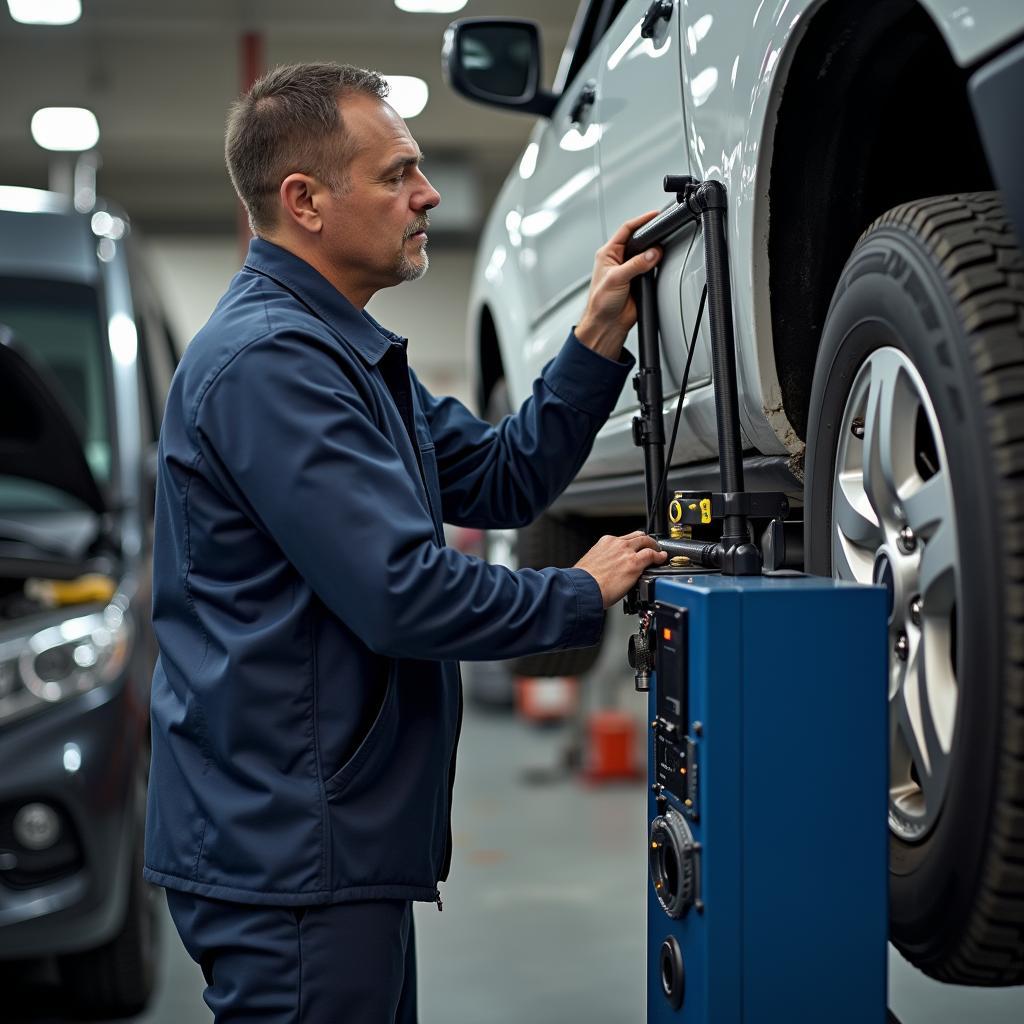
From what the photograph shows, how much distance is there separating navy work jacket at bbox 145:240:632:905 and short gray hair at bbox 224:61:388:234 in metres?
0.11

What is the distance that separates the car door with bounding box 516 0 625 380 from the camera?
2.12 metres

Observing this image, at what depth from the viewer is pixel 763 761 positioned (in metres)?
1.17

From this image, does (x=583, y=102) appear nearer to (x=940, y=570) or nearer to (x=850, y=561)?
(x=850, y=561)

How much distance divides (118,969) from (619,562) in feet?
7.06

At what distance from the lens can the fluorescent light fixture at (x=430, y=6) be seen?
6.78 meters

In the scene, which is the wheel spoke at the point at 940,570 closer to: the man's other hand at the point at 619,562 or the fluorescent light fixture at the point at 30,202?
the man's other hand at the point at 619,562

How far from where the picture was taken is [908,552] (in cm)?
120

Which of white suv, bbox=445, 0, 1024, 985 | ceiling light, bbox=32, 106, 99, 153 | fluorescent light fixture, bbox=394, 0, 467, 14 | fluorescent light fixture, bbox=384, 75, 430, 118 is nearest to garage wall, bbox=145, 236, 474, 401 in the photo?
ceiling light, bbox=32, 106, 99, 153

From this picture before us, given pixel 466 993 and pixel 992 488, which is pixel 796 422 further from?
pixel 466 993

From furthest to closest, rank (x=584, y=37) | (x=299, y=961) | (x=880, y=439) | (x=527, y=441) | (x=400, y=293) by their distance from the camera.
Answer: (x=400, y=293) → (x=584, y=37) → (x=527, y=441) → (x=299, y=961) → (x=880, y=439)

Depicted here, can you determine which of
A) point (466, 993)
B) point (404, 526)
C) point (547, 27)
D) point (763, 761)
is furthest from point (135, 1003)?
point (547, 27)

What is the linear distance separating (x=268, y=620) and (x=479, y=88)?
138cm

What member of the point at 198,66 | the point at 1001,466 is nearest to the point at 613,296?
the point at 1001,466

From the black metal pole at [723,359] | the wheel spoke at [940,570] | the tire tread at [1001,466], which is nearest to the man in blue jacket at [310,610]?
the black metal pole at [723,359]
